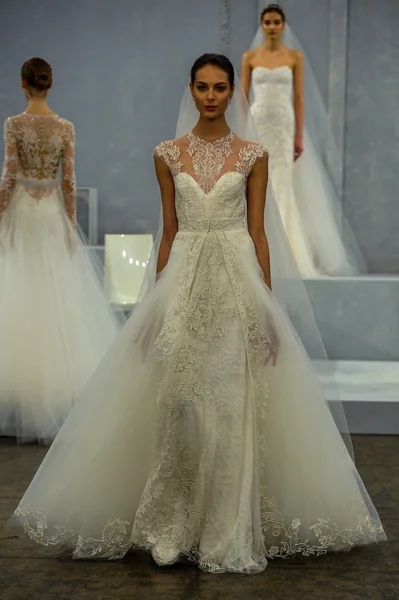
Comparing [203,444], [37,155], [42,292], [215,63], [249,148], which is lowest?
[203,444]

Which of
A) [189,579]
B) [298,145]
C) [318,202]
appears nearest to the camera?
[189,579]

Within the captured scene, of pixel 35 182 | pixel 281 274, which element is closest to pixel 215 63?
pixel 281 274

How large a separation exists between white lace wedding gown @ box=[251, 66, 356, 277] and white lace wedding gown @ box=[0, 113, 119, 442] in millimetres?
1999

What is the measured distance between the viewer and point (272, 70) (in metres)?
6.87

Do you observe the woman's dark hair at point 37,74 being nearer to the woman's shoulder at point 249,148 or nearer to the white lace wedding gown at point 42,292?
the white lace wedding gown at point 42,292

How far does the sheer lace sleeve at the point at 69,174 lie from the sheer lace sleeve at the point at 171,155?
2049mm

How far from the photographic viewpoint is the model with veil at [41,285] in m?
5.09

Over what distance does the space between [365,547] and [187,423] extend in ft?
2.59

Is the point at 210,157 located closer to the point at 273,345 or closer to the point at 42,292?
the point at 273,345

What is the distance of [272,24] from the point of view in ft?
22.2

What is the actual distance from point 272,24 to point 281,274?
3636mm

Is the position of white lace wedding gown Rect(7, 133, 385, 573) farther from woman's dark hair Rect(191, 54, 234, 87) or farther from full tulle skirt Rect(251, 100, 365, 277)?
full tulle skirt Rect(251, 100, 365, 277)

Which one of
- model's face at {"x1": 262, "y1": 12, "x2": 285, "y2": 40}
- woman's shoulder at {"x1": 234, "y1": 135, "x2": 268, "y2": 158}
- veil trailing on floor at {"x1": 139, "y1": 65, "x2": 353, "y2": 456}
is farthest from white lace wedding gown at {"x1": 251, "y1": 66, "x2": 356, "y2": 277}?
woman's shoulder at {"x1": 234, "y1": 135, "x2": 268, "y2": 158}

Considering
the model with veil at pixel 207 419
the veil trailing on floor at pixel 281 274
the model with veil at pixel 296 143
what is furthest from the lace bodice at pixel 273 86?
the model with veil at pixel 207 419
